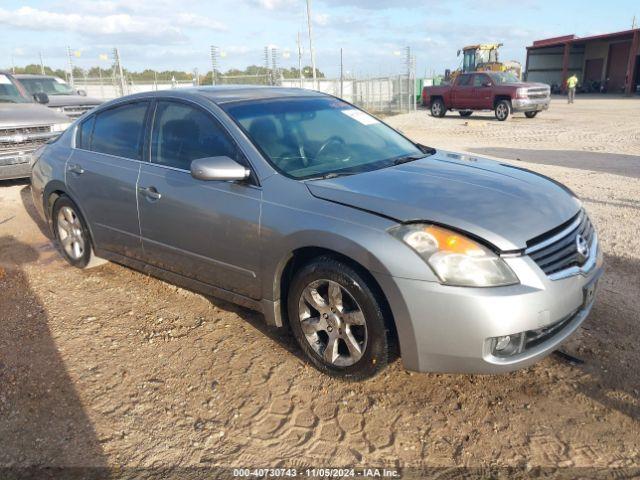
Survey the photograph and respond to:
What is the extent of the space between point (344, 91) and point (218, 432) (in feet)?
90.7

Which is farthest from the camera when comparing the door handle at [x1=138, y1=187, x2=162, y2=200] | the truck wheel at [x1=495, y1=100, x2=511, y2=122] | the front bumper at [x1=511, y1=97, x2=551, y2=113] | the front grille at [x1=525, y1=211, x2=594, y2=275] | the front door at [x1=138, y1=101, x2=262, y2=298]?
the truck wheel at [x1=495, y1=100, x2=511, y2=122]

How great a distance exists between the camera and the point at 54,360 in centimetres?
352

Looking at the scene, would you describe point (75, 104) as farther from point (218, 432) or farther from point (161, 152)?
point (218, 432)

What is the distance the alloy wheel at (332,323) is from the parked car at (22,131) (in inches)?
281

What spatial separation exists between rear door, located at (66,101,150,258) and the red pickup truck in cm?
1868

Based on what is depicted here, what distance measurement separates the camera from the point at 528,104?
20469mm

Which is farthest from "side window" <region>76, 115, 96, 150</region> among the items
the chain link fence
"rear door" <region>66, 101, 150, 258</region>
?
the chain link fence

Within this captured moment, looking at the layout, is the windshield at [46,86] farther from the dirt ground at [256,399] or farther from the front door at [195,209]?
the front door at [195,209]

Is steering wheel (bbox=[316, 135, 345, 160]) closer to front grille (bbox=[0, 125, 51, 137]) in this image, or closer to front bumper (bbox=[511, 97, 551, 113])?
front grille (bbox=[0, 125, 51, 137])

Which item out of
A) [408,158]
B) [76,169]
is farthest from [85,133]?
[408,158]

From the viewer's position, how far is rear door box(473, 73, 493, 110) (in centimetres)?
2119

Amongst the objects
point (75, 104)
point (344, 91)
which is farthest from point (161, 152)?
point (344, 91)

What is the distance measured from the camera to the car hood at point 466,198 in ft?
8.98

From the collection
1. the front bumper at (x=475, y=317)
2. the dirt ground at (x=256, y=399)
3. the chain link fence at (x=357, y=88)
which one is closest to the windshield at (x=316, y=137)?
the front bumper at (x=475, y=317)
